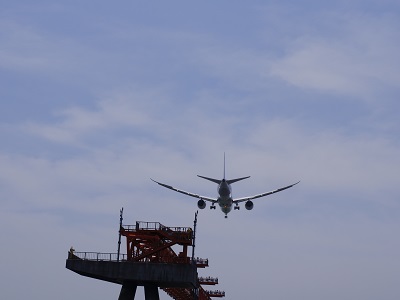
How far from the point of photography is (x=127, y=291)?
11244cm

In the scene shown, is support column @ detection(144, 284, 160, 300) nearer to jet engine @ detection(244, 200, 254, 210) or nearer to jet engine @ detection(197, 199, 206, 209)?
jet engine @ detection(197, 199, 206, 209)

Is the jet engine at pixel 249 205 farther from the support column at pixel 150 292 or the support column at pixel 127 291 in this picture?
the support column at pixel 127 291

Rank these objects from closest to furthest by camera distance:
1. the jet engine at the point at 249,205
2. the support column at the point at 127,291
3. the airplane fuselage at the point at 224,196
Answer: the support column at the point at 127,291, the airplane fuselage at the point at 224,196, the jet engine at the point at 249,205

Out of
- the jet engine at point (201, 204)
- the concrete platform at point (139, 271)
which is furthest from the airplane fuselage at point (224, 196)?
the concrete platform at point (139, 271)

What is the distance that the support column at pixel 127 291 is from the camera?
112250mm

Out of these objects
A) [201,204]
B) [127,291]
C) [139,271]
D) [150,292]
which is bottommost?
[150,292]

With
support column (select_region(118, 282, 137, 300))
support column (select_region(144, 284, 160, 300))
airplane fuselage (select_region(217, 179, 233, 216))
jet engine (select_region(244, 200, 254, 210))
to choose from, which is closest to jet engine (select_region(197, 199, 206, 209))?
airplane fuselage (select_region(217, 179, 233, 216))

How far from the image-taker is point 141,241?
11300 cm

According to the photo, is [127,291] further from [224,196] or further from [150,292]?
[224,196]

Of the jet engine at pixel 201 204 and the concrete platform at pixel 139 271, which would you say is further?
the jet engine at pixel 201 204

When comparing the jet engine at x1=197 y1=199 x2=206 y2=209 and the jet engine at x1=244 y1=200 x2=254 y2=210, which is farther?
the jet engine at x1=244 y1=200 x2=254 y2=210

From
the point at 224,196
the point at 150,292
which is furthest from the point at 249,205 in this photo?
the point at 150,292

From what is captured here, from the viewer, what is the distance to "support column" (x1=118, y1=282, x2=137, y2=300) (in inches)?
4419

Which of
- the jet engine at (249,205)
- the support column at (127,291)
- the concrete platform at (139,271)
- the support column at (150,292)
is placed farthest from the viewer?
the jet engine at (249,205)
